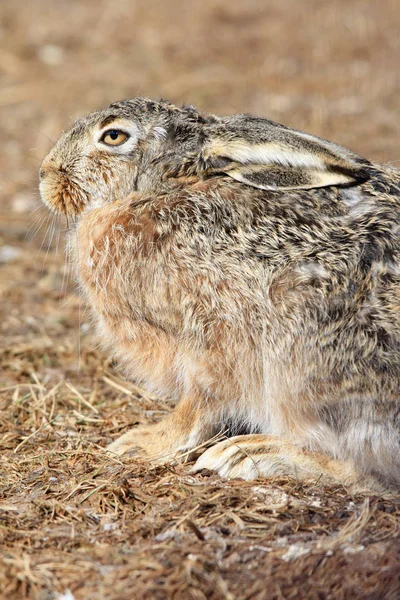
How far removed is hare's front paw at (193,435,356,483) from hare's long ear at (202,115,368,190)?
3.67 ft

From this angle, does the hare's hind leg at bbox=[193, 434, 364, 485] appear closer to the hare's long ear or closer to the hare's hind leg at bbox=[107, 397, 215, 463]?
the hare's hind leg at bbox=[107, 397, 215, 463]

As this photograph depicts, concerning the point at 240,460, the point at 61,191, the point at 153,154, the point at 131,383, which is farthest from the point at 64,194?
the point at 240,460

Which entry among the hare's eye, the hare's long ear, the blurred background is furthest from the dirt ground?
the hare's long ear

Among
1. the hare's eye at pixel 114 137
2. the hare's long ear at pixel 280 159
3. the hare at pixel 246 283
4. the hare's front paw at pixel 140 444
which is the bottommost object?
the hare's front paw at pixel 140 444

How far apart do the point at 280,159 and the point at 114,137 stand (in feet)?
2.86

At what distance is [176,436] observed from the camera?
3.94 meters

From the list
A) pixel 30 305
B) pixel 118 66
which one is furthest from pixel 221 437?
pixel 118 66

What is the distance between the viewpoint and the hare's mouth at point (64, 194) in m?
4.07

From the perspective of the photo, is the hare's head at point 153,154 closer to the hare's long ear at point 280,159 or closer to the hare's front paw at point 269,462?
the hare's long ear at point 280,159

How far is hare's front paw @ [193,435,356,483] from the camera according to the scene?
3.65 meters

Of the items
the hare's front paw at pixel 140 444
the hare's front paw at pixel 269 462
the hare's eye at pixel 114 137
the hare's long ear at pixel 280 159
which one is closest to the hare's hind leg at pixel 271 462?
the hare's front paw at pixel 269 462

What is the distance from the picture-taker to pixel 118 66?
9.31 m

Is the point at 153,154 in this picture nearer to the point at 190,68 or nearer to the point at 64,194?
the point at 64,194

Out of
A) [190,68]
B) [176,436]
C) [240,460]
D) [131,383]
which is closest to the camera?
[240,460]
